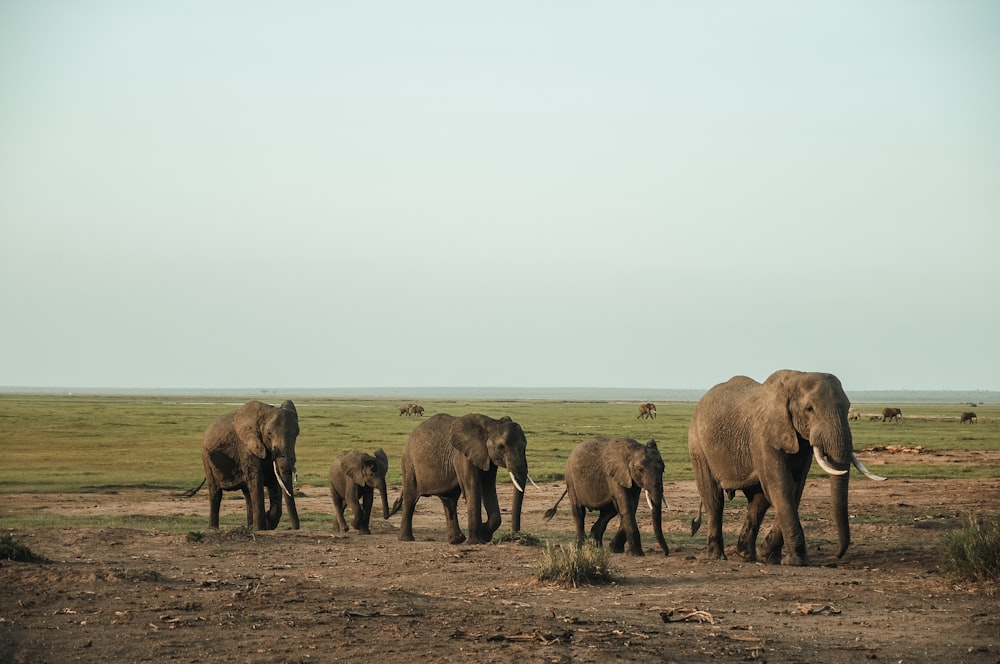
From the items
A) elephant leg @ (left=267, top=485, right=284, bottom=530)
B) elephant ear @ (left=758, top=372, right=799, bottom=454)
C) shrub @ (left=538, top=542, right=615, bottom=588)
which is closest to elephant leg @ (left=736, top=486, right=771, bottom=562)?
elephant ear @ (left=758, top=372, right=799, bottom=454)

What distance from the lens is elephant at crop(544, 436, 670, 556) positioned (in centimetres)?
1694

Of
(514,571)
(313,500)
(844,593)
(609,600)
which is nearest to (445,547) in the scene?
(514,571)

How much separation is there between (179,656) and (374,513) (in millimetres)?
15275

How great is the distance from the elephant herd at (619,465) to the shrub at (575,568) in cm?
285

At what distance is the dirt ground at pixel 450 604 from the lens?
33.7 ft

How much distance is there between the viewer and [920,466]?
36312 millimetres

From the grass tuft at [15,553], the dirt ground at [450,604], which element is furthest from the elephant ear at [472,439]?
the grass tuft at [15,553]

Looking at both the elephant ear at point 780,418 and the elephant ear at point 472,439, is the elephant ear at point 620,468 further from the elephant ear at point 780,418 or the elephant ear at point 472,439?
the elephant ear at point 780,418

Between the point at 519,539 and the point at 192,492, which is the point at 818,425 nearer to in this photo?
the point at 519,539

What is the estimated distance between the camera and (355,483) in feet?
70.6

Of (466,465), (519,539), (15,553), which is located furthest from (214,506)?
(15,553)

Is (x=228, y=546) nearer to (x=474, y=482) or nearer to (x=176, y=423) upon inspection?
(x=474, y=482)

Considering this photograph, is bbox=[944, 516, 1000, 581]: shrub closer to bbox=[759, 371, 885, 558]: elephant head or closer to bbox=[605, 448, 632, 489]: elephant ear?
bbox=[759, 371, 885, 558]: elephant head

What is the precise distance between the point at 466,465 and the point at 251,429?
468cm
